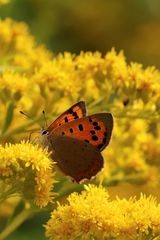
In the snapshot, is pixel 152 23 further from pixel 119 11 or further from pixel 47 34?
pixel 47 34

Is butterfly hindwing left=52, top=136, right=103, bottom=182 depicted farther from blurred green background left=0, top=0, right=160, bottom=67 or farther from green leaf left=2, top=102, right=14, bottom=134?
blurred green background left=0, top=0, right=160, bottom=67

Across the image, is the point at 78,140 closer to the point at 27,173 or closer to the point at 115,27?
the point at 27,173

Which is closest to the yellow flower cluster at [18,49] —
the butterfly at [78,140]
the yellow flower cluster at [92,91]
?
the yellow flower cluster at [92,91]

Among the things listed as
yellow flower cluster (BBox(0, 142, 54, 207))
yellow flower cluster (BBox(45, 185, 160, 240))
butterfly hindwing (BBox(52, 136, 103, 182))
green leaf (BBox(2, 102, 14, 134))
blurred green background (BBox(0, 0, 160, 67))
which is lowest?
yellow flower cluster (BBox(45, 185, 160, 240))

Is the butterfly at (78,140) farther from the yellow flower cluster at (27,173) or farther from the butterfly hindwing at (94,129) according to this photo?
the yellow flower cluster at (27,173)

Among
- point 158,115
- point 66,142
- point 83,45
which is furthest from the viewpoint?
point 83,45

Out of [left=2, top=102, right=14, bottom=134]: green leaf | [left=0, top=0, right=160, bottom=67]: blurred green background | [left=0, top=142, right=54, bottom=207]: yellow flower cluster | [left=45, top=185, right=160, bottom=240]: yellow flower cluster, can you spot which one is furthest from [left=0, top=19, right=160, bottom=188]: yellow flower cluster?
[left=0, top=0, right=160, bottom=67]: blurred green background

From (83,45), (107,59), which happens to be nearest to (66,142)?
(107,59)
